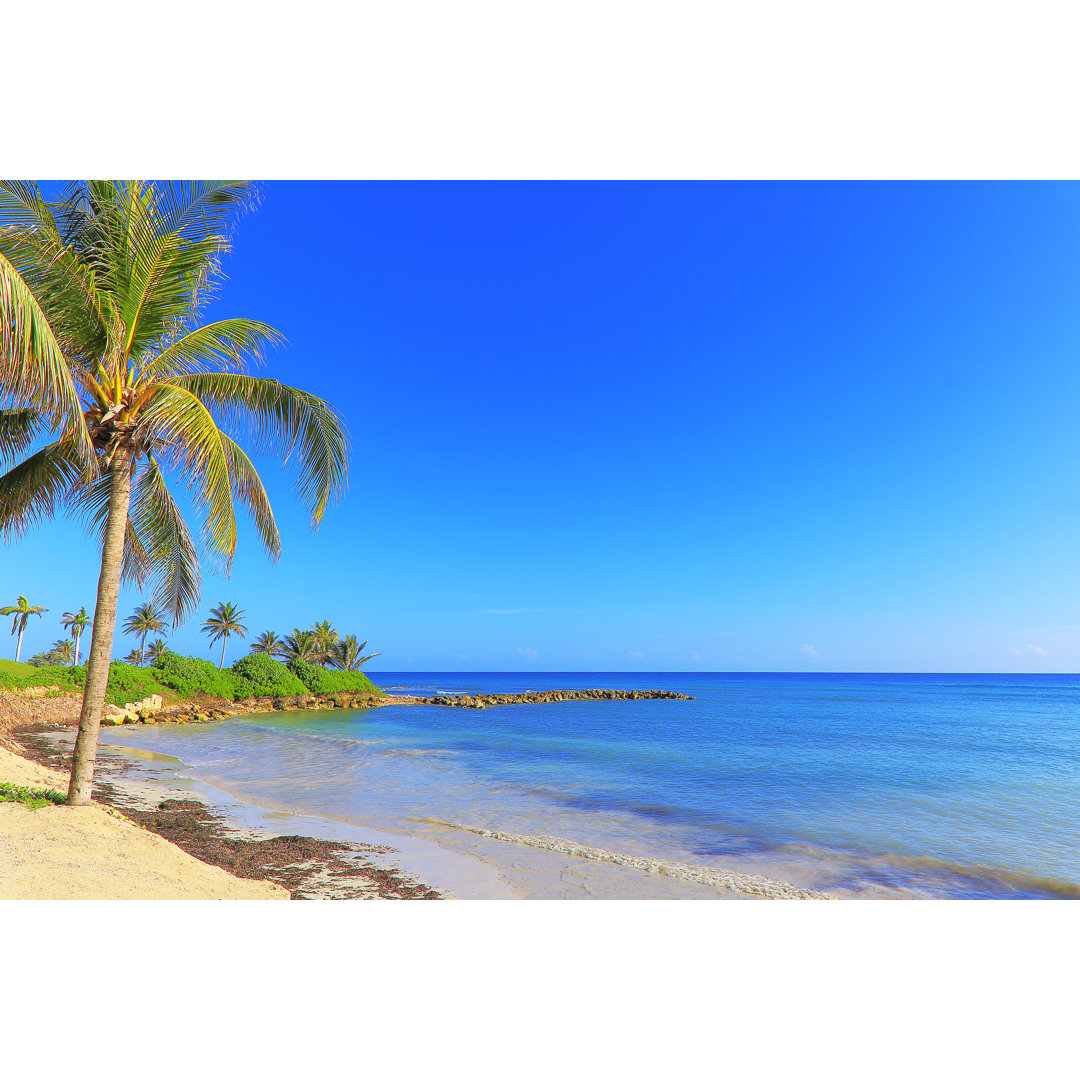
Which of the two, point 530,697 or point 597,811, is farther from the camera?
point 530,697

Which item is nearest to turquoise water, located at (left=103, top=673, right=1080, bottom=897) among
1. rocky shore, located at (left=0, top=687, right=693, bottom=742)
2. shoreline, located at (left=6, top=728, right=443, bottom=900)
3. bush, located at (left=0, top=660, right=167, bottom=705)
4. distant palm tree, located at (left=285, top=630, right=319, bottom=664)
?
shoreline, located at (left=6, top=728, right=443, bottom=900)

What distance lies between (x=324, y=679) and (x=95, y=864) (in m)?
48.4

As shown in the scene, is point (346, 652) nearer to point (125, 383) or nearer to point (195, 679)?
point (195, 679)

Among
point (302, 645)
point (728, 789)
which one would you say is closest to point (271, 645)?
point (302, 645)

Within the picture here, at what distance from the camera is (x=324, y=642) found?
58.6 m

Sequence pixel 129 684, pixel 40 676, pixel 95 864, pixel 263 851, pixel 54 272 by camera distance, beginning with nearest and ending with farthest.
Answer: pixel 95 864 → pixel 54 272 → pixel 263 851 → pixel 40 676 → pixel 129 684

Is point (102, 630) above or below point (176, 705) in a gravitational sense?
above

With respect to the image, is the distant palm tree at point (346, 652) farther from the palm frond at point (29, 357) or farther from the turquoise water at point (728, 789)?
the palm frond at point (29, 357)

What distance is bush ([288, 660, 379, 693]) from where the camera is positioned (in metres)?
50.4

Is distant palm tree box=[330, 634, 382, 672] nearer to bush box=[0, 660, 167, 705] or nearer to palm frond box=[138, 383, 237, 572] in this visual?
bush box=[0, 660, 167, 705]

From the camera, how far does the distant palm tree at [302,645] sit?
5803cm

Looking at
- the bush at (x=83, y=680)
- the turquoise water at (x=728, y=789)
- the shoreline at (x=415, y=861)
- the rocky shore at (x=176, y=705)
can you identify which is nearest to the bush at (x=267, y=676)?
the rocky shore at (x=176, y=705)

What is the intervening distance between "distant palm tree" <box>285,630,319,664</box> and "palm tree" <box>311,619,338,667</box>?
26 centimetres

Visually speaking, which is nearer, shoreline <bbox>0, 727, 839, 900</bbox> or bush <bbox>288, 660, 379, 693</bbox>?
shoreline <bbox>0, 727, 839, 900</bbox>
